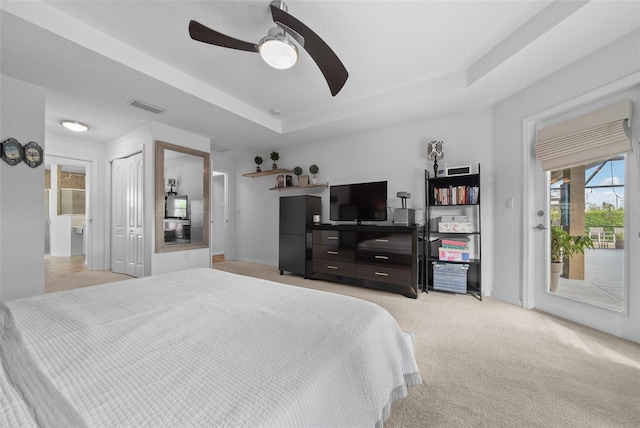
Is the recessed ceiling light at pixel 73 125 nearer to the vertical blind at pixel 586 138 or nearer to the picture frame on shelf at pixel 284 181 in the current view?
the picture frame on shelf at pixel 284 181

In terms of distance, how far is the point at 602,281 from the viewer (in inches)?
89.7

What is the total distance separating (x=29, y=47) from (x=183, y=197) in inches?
94.6

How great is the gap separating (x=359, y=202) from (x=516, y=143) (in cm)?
203

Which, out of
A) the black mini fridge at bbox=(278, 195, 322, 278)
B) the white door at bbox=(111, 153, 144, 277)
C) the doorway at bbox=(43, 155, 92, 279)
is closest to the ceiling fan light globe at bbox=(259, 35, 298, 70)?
the black mini fridge at bbox=(278, 195, 322, 278)

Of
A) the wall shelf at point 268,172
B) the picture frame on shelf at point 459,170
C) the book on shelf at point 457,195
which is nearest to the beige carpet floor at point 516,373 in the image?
the book on shelf at point 457,195

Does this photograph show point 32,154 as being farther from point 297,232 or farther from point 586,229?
point 586,229

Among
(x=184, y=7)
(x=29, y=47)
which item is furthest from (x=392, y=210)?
(x=29, y=47)

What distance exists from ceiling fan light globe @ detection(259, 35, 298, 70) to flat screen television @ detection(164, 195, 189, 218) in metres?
3.07

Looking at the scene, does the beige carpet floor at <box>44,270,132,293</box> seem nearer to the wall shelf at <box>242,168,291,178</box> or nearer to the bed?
the wall shelf at <box>242,168,291,178</box>

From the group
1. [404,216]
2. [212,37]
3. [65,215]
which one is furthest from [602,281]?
[65,215]

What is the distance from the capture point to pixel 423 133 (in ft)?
12.2

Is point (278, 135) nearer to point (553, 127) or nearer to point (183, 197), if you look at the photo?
point (183, 197)

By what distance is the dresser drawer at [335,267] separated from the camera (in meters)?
3.73

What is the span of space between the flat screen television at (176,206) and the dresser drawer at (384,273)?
9.77ft
